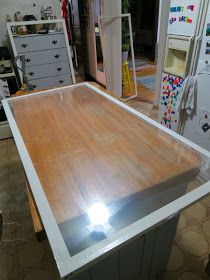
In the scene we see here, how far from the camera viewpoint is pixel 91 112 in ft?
4.55

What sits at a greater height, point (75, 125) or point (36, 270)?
point (75, 125)

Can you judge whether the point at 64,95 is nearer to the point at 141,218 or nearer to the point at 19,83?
the point at 141,218

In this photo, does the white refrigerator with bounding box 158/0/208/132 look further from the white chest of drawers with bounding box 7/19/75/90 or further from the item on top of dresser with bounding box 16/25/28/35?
the item on top of dresser with bounding box 16/25/28/35

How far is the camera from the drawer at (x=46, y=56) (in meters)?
2.87

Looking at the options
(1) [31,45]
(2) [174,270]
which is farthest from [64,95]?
(1) [31,45]

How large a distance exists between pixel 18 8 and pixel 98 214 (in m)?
3.10

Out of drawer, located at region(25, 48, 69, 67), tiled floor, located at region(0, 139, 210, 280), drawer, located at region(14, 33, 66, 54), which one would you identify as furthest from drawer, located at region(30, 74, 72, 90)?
tiled floor, located at region(0, 139, 210, 280)

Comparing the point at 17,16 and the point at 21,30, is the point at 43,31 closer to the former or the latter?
the point at 21,30

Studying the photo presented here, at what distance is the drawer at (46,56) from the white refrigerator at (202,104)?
73.9 inches

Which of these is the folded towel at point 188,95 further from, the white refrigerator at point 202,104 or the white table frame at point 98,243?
the white table frame at point 98,243

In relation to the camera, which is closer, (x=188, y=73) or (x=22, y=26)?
(x=188, y=73)

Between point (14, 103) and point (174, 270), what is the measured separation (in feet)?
4.98

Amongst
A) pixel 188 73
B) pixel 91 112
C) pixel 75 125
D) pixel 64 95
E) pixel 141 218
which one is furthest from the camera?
pixel 188 73

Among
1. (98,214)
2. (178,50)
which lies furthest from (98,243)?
(178,50)
